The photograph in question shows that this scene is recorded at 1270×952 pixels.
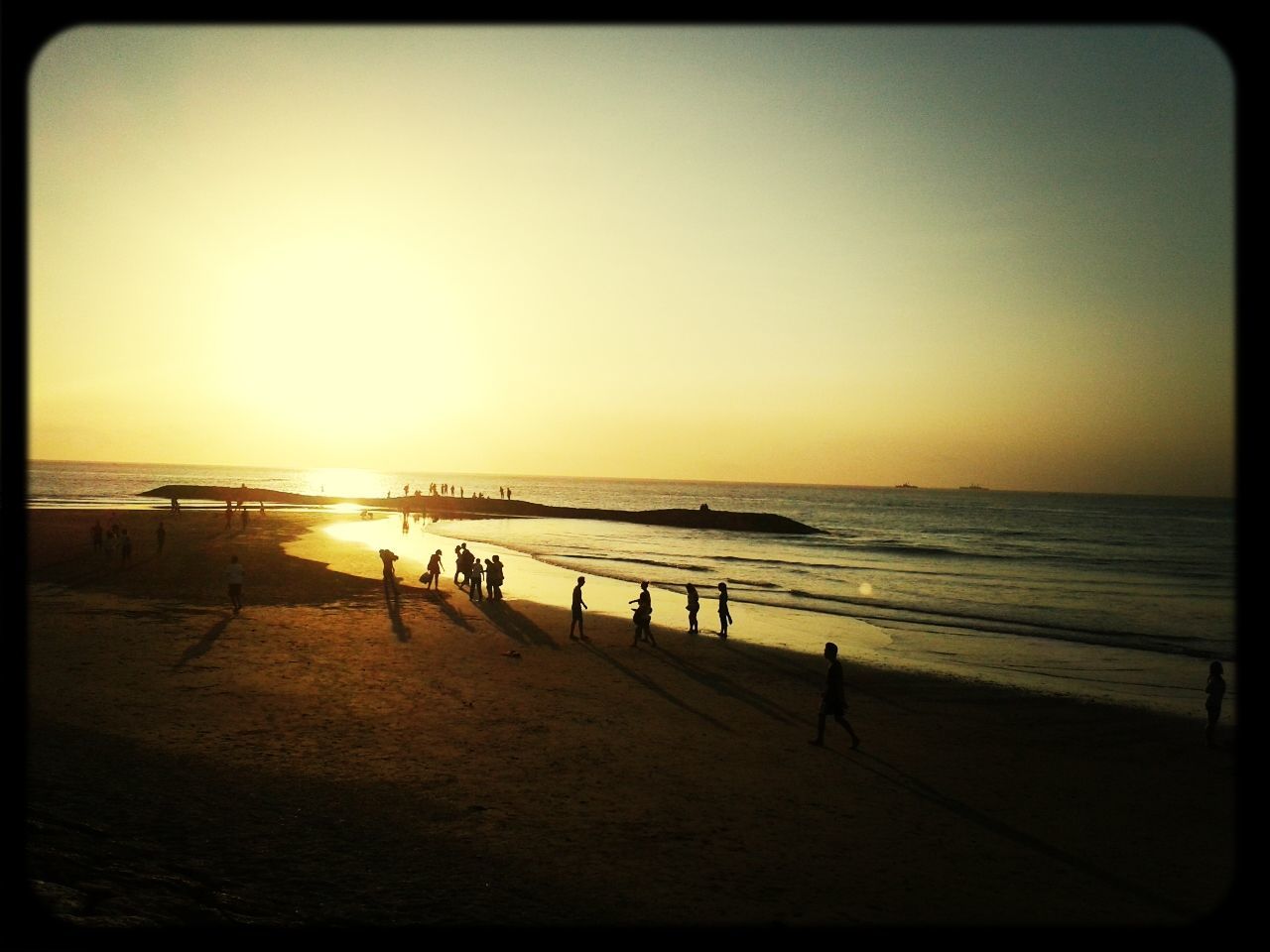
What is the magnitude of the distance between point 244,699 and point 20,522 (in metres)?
10.9

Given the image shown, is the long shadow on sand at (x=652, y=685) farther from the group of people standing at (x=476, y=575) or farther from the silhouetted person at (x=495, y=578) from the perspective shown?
the group of people standing at (x=476, y=575)

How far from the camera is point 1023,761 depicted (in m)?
11.9

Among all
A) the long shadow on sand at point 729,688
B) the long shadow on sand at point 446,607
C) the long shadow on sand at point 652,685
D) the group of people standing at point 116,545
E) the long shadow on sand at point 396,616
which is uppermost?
the group of people standing at point 116,545

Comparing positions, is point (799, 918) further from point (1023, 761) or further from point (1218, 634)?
point (1218, 634)

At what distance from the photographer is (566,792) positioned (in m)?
9.40

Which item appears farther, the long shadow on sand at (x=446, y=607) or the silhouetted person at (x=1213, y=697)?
the long shadow on sand at (x=446, y=607)

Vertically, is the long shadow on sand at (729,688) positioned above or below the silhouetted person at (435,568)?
below

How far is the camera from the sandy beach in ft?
21.6

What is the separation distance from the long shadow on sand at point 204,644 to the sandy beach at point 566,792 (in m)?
0.10

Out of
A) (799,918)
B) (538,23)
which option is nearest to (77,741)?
(799,918)

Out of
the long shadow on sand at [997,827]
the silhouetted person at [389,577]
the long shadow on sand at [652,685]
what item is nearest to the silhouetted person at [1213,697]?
the long shadow on sand at [997,827]

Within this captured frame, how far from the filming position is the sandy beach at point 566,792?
259 inches

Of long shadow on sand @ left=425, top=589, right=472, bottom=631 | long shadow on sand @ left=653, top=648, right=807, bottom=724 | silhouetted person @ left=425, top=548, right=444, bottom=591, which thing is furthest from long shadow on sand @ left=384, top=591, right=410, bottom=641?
long shadow on sand @ left=653, top=648, right=807, bottom=724

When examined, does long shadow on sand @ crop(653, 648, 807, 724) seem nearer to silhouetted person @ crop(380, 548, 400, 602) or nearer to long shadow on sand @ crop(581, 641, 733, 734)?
long shadow on sand @ crop(581, 641, 733, 734)
